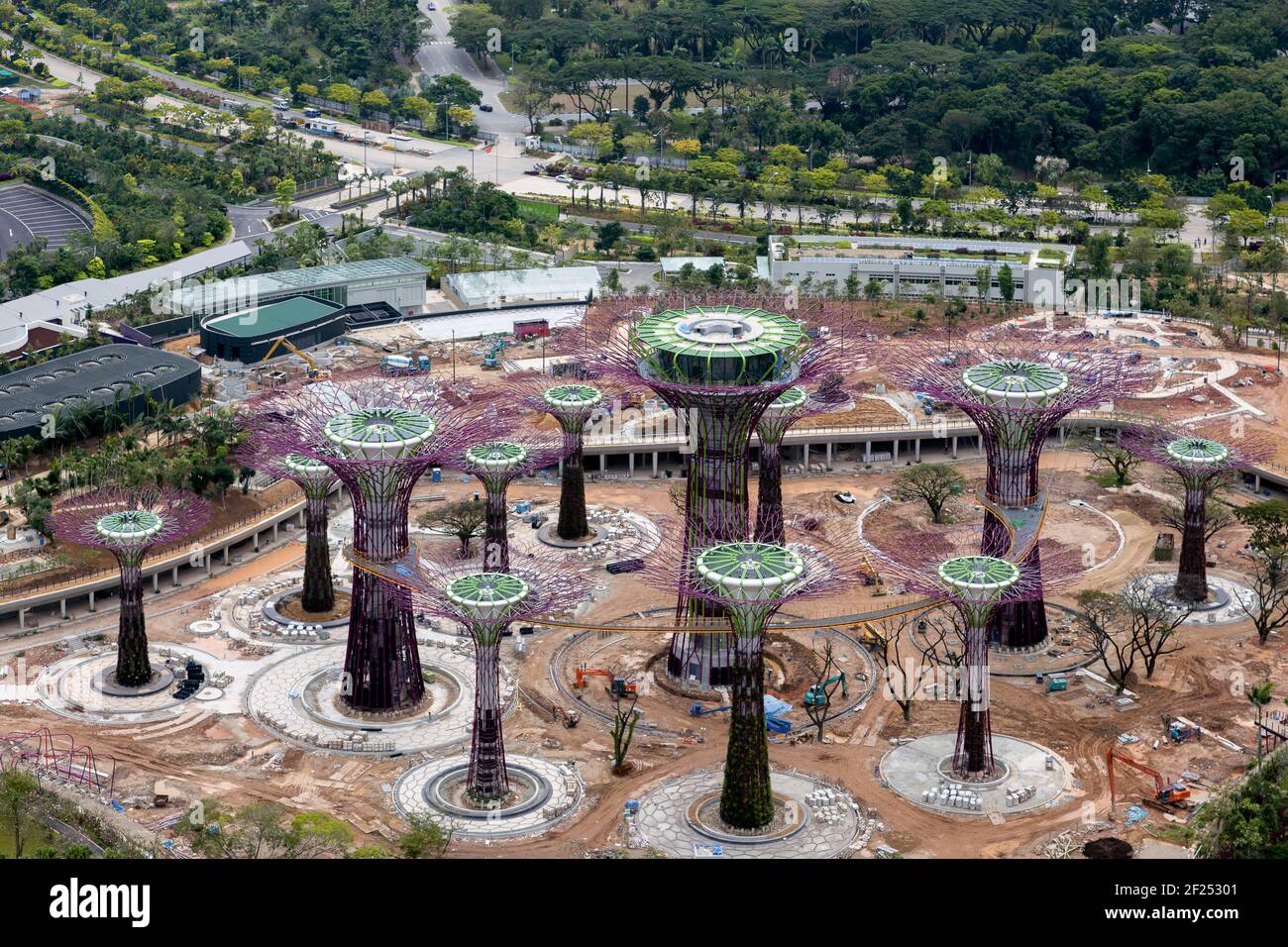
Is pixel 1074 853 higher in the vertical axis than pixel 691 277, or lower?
lower

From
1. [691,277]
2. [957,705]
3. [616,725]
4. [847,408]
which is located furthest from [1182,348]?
[616,725]

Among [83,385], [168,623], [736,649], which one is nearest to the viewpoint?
[736,649]

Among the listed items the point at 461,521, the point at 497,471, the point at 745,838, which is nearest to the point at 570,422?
the point at 497,471

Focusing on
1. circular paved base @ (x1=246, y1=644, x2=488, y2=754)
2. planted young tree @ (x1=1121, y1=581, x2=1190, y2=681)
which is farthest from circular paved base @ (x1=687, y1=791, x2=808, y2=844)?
planted young tree @ (x1=1121, y1=581, x2=1190, y2=681)

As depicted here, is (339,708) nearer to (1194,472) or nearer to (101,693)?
(101,693)

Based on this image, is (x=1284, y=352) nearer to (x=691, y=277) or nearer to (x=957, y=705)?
(x=691, y=277)

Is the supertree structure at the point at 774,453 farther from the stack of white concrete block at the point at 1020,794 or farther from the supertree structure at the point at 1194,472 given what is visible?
the stack of white concrete block at the point at 1020,794
